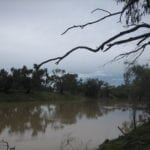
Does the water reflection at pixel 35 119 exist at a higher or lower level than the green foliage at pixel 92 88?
lower

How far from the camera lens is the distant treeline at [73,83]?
89.0 ft

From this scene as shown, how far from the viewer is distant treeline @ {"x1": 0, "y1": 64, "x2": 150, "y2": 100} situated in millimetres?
27141

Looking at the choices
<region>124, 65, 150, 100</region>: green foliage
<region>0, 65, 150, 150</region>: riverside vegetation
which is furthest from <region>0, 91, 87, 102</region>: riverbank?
<region>124, 65, 150, 100</region>: green foliage

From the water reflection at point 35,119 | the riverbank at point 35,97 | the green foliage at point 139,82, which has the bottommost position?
the water reflection at point 35,119

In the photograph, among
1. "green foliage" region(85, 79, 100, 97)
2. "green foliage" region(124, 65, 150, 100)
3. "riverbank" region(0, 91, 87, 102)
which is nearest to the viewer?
"green foliage" region(124, 65, 150, 100)

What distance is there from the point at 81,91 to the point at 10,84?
103 ft

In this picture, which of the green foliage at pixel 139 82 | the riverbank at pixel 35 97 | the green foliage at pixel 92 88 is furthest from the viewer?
the green foliage at pixel 92 88

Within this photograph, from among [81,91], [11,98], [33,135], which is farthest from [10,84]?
[33,135]

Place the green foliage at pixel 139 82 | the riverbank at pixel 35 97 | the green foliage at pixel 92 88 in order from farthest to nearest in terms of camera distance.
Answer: the green foliage at pixel 92 88 < the riverbank at pixel 35 97 < the green foliage at pixel 139 82

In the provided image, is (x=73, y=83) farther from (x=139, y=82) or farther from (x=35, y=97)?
(x=139, y=82)

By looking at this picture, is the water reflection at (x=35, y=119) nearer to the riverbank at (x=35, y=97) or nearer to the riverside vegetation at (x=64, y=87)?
the riverside vegetation at (x=64, y=87)

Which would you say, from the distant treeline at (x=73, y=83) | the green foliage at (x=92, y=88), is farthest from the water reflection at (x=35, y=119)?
the green foliage at (x=92, y=88)

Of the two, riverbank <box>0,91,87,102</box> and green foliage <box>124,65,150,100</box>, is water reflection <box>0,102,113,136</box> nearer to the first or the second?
green foliage <box>124,65,150,100</box>

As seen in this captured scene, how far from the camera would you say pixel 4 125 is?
27.8 metres
